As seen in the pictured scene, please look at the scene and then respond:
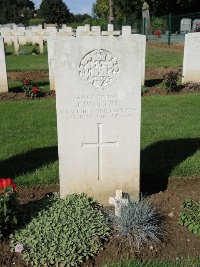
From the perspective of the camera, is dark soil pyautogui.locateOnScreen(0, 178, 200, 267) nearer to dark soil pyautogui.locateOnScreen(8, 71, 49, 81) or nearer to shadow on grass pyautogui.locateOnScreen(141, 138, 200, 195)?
shadow on grass pyautogui.locateOnScreen(141, 138, 200, 195)

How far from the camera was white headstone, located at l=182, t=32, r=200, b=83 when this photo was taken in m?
10.9

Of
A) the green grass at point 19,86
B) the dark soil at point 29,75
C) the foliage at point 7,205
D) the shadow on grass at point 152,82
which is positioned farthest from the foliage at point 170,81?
the foliage at point 7,205

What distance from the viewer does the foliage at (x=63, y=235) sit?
3525mm

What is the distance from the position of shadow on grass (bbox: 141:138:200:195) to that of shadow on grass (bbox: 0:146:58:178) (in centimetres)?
148

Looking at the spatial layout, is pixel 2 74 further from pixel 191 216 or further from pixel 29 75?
pixel 191 216

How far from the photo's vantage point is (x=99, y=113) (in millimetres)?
4109

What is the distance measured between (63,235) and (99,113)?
1342 mm

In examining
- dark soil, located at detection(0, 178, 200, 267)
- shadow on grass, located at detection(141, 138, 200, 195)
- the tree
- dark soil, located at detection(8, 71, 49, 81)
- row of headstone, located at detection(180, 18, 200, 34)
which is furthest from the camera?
the tree

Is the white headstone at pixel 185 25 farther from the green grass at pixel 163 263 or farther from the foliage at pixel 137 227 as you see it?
the green grass at pixel 163 263

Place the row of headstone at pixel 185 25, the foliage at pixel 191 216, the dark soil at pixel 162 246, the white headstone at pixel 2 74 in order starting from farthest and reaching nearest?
the row of headstone at pixel 185 25
the white headstone at pixel 2 74
the foliage at pixel 191 216
the dark soil at pixel 162 246

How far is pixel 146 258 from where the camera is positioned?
3621mm

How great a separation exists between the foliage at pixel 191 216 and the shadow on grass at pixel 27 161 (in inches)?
93.1

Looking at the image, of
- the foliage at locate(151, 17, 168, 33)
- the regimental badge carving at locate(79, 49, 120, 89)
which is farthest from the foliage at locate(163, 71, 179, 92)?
the foliage at locate(151, 17, 168, 33)

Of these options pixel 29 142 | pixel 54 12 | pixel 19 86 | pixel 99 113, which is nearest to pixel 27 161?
pixel 29 142
